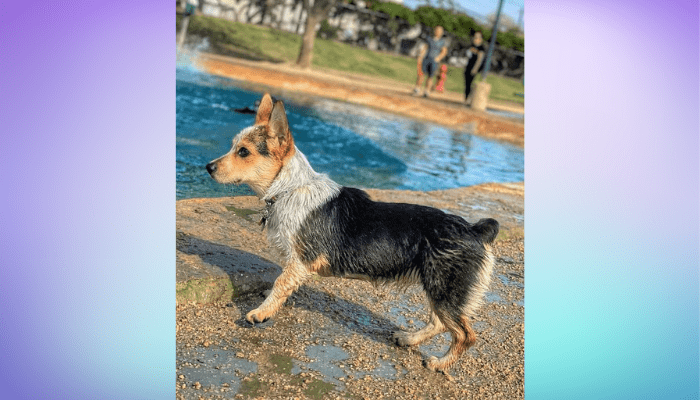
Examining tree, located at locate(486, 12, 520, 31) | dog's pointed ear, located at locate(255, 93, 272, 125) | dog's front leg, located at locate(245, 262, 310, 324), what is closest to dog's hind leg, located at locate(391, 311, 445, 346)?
dog's front leg, located at locate(245, 262, 310, 324)

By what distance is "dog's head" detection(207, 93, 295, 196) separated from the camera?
8.66ft

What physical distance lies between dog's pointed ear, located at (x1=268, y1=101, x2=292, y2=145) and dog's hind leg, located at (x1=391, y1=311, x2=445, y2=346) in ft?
3.31

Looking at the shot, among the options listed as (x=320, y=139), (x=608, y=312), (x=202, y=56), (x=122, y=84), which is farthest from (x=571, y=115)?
(x=122, y=84)

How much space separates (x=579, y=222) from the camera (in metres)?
3.82

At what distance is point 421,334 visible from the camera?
2.96 meters

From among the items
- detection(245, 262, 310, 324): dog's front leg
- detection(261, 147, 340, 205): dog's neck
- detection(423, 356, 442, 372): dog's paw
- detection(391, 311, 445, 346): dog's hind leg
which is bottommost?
detection(423, 356, 442, 372): dog's paw

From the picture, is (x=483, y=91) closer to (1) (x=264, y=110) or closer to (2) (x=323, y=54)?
(2) (x=323, y=54)

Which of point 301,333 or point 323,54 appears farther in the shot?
point 323,54

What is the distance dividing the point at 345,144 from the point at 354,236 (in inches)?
68.4

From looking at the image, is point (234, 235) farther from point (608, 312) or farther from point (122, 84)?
point (608, 312)

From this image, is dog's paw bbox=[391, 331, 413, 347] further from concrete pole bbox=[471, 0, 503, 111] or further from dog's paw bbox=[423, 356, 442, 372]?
concrete pole bbox=[471, 0, 503, 111]

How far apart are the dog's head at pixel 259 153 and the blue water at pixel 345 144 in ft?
1.41

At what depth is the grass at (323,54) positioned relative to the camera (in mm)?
3737

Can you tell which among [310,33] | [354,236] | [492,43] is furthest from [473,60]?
[354,236]
